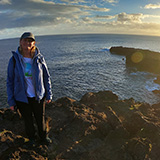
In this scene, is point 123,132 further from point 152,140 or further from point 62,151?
point 62,151

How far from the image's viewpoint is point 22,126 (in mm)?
6883

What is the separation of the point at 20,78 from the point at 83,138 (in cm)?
407

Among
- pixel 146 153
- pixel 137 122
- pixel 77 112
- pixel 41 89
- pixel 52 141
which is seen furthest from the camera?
pixel 77 112

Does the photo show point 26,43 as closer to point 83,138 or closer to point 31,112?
point 31,112

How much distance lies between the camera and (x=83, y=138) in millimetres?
6258

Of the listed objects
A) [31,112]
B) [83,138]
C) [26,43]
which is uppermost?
[26,43]

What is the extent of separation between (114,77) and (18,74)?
107 ft

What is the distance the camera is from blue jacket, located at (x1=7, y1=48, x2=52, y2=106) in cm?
405

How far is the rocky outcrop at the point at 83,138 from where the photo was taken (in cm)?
524

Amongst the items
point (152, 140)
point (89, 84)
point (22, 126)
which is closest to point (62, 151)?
point (22, 126)

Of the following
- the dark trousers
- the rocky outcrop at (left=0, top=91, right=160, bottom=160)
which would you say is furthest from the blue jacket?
the rocky outcrop at (left=0, top=91, right=160, bottom=160)

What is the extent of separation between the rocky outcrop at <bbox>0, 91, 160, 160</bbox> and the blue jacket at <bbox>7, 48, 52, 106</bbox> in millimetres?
2136

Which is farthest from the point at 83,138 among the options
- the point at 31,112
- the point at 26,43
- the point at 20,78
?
the point at 26,43

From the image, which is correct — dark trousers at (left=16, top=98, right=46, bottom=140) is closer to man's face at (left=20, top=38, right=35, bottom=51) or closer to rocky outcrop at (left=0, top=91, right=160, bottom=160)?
rocky outcrop at (left=0, top=91, right=160, bottom=160)
